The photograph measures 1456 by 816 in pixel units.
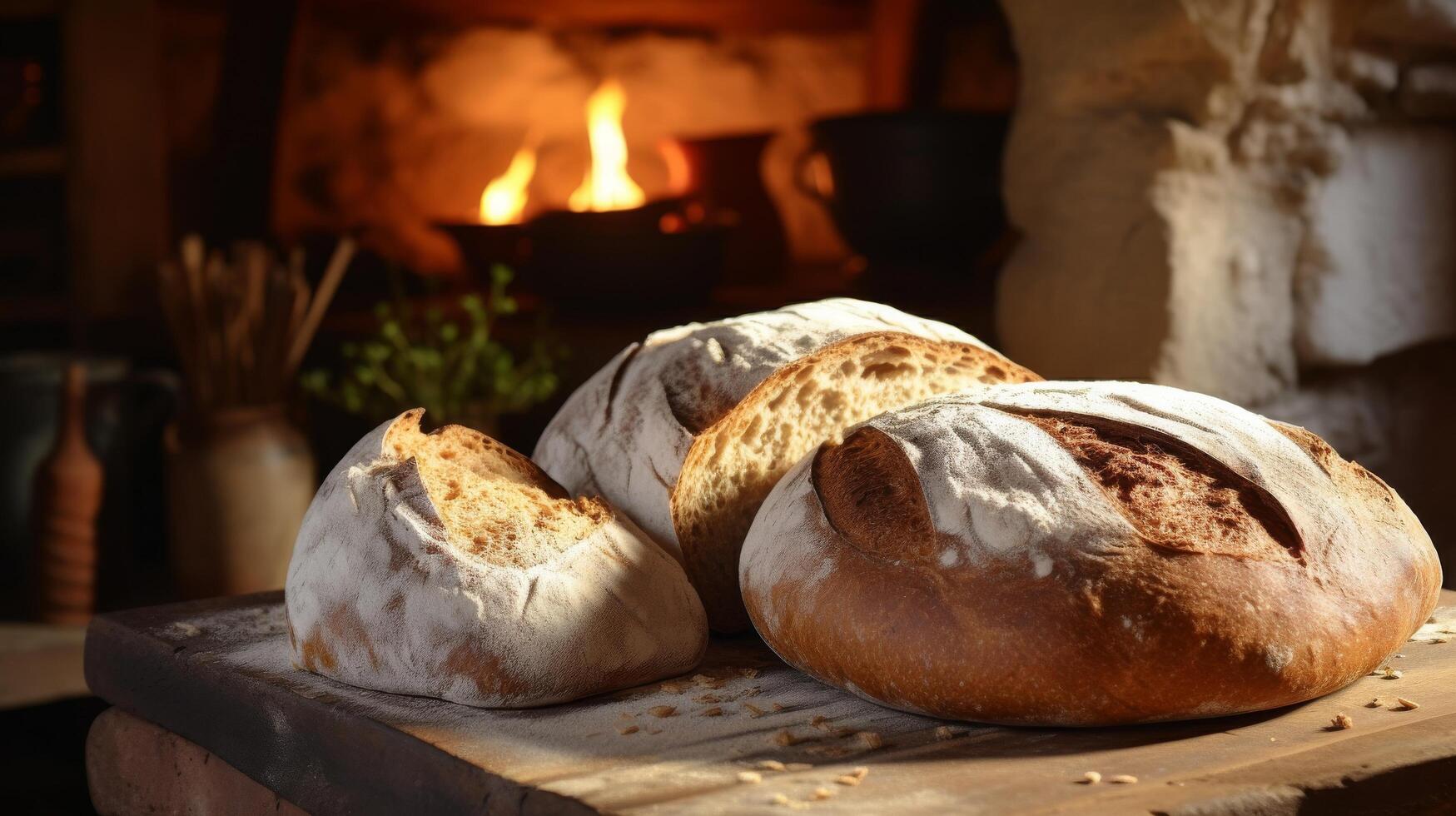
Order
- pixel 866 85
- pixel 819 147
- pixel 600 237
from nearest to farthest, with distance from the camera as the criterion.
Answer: pixel 819 147
pixel 600 237
pixel 866 85

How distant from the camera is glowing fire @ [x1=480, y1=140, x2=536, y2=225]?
3.77m

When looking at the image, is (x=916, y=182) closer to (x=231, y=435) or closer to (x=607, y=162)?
(x=607, y=162)

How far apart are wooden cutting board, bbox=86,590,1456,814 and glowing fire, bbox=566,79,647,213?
2124 millimetres

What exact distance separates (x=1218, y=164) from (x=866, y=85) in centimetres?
249

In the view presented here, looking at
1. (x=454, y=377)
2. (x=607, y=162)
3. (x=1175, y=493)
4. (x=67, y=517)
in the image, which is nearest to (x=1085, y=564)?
(x=1175, y=493)

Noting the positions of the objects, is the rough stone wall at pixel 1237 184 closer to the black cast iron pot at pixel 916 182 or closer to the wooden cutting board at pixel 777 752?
the black cast iron pot at pixel 916 182

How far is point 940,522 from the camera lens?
3.95 ft

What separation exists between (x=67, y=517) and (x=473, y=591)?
1874mm

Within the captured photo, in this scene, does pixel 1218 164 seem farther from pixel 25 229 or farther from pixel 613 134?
pixel 25 229

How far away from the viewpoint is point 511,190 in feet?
12.6

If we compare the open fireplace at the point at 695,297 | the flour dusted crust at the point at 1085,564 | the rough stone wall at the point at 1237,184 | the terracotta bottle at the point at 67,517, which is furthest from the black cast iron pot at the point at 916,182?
the terracotta bottle at the point at 67,517

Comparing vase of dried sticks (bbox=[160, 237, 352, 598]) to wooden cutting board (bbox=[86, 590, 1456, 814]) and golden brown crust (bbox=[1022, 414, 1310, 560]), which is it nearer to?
wooden cutting board (bbox=[86, 590, 1456, 814])

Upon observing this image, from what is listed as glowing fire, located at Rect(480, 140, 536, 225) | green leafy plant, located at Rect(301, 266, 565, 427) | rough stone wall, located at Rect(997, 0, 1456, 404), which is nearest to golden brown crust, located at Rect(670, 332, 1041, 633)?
rough stone wall, located at Rect(997, 0, 1456, 404)

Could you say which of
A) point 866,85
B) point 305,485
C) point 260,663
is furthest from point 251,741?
point 866,85
